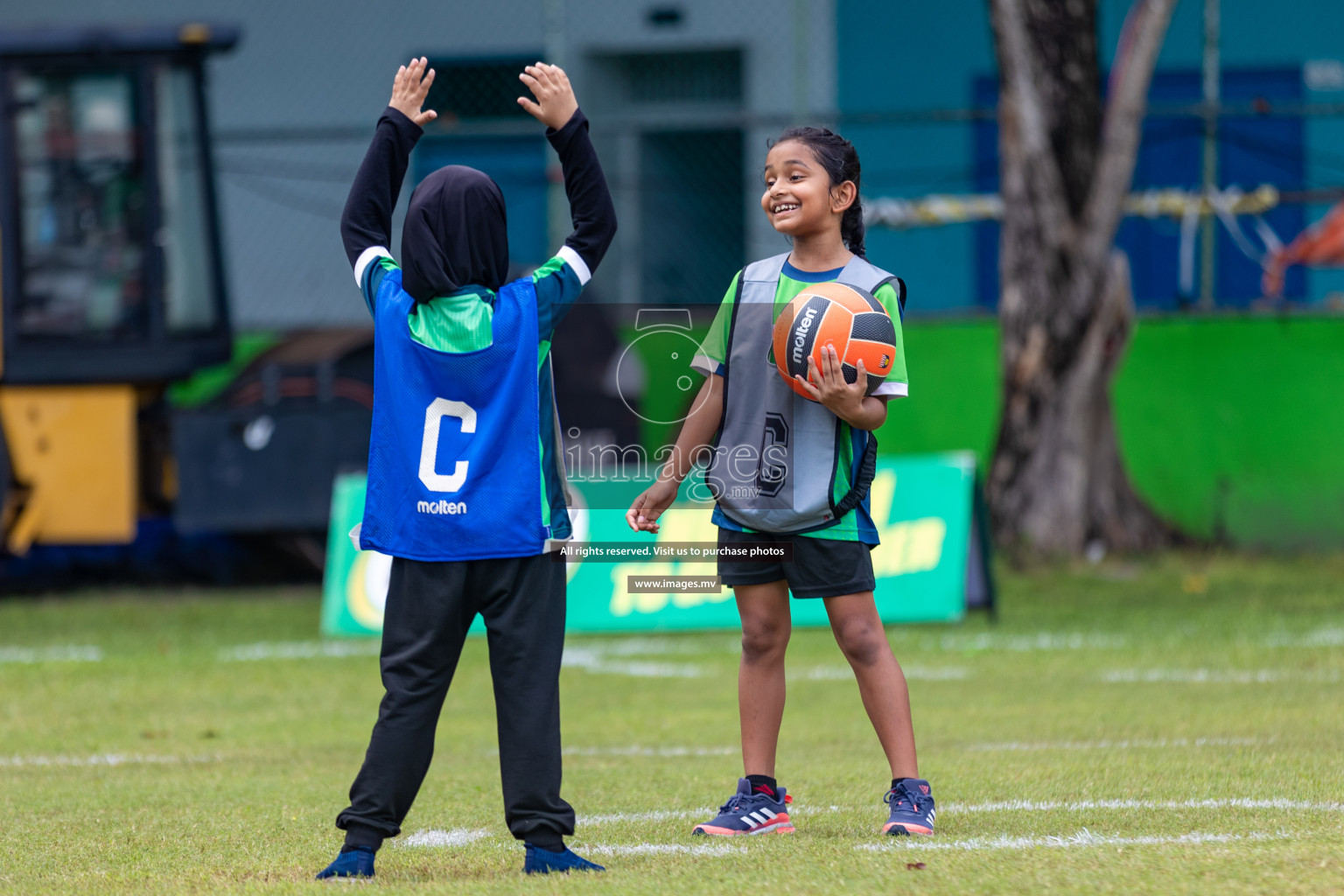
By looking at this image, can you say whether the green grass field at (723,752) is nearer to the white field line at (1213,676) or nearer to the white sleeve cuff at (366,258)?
the white field line at (1213,676)

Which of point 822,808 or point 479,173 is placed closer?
point 479,173

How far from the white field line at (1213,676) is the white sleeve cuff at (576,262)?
4447 mm

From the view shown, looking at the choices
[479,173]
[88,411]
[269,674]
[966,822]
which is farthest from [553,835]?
[88,411]

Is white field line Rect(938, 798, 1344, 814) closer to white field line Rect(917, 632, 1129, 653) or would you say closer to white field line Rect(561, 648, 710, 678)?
white field line Rect(561, 648, 710, 678)

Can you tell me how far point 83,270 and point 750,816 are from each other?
8.20 meters

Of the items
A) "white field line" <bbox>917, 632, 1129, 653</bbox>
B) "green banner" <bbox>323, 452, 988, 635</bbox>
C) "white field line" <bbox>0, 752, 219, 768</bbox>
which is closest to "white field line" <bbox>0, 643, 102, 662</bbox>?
"green banner" <bbox>323, 452, 988, 635</bbox>

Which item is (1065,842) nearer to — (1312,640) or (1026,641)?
(1026,641)

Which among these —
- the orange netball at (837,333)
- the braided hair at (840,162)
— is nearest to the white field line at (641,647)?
the braided hair at (840,162)

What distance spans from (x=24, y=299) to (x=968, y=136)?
350 inches

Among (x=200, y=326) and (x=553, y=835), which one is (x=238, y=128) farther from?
(x=553, y=835)

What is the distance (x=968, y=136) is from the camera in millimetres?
16000

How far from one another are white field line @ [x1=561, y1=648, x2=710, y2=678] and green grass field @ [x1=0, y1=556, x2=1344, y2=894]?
0.03 metres

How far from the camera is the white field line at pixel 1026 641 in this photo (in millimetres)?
8711

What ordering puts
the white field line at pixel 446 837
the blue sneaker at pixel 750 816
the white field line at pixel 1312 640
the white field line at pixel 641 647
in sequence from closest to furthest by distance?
the blue sneaker at pixel 750 816 → the white field line at pixel 446 837 → the white field line at pixel 1312 640 → the white field line at pixel 641 647
